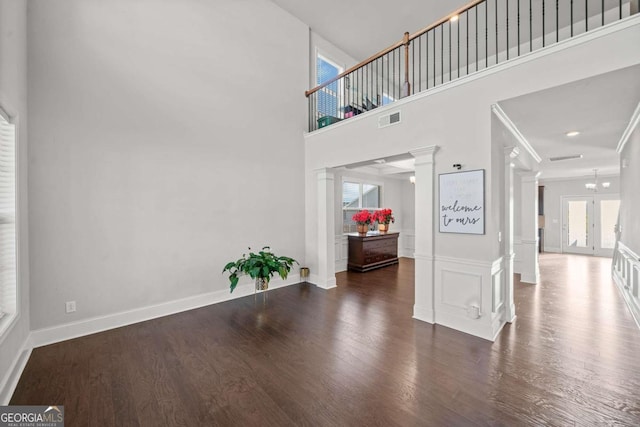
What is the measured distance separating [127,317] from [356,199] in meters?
5.39

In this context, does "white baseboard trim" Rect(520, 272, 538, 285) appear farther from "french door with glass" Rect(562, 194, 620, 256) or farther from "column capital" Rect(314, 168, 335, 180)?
"french door with glass" Rect(562, 194, 620, 256)

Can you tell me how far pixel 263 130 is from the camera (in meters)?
4.77

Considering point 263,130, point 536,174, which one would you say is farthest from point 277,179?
point 536,174

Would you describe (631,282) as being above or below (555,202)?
below

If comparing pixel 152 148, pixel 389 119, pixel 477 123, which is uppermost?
pixel 389 119

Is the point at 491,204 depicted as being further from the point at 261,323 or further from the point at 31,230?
the point at 31,230

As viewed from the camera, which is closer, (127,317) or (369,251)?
(127,317)

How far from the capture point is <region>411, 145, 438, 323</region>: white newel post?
3.42m

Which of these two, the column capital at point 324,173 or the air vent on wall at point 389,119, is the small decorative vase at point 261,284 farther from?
the air vent on wall at point 389,119

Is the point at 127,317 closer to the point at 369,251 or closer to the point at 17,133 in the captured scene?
the point at 17,133

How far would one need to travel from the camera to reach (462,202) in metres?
3.16

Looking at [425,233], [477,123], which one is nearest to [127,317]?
[425,233]

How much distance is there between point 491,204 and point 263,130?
12.2 ft

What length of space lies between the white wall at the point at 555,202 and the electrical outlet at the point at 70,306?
42.1 ft
